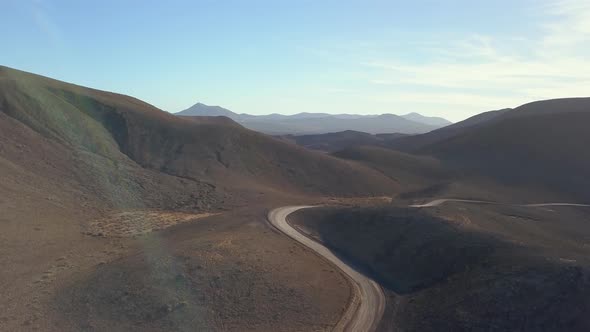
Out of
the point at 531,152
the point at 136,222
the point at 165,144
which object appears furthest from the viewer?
the point at 531,152

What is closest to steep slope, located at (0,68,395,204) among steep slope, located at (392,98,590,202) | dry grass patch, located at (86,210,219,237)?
dry grass patch, located at (86,210,219,237)

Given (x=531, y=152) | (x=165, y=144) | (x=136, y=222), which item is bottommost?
(x=136, y=222)

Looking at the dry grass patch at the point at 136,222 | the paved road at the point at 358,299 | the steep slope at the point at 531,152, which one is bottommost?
the paved road at the point at 358,299

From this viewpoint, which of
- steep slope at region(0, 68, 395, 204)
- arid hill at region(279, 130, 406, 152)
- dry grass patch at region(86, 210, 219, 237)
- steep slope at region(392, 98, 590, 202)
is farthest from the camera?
arid hill at region(279, 130, 406, 152)

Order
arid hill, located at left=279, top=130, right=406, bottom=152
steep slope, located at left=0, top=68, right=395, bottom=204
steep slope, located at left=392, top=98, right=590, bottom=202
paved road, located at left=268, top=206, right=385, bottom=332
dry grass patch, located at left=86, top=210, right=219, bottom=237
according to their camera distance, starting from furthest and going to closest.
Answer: arid hill, located at left=279, top=130, right=406, bottom=152
steep slope, located at left=392, top=98, right=590, bottom=202
steep slope, located at left=0, top=68, right=395, bottom=204
dry grass patch, located at left=86, top=210, right=219, bottom=237
paved road, located at left=268, top=206, right=385, bottom=332

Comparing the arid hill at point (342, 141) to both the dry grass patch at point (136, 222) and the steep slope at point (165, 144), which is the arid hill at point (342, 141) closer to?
the steep slope at point (165, 144)

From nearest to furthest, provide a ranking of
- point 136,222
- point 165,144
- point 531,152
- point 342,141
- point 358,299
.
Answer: point 358,299, point 136,222, point 165,144, point 531,152, point 342,141

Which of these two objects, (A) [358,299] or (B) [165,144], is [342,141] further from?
(A) [358,299]

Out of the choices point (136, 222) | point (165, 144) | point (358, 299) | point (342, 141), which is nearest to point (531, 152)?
point (165, 144)

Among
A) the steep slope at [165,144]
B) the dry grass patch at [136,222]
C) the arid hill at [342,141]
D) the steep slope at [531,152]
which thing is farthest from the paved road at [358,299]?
the arid hill at [342,141]

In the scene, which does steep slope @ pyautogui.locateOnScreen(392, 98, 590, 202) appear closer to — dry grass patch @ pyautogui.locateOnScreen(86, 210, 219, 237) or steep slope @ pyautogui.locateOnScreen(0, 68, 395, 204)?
steep slope @ pyautogui.locateOnScreen(0, 68, 395, 204)
